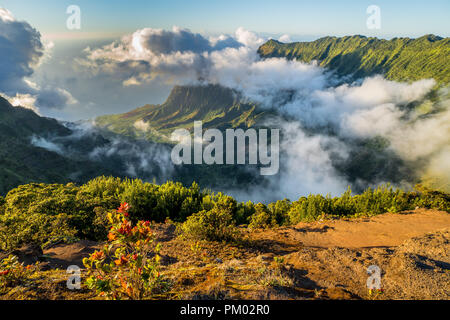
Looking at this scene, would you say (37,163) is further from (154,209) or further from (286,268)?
(286,268)

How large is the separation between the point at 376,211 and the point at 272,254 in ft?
28.5

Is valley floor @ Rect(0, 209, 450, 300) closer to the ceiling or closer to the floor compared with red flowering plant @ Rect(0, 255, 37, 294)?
closer to the floor

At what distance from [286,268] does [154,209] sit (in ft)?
27.5

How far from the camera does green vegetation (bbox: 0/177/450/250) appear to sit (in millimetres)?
8242

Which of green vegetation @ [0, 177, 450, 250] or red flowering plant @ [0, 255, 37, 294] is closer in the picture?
red flowering plant @ [0, 255, 37, 294]

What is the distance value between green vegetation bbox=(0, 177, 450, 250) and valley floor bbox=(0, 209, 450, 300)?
0.97m

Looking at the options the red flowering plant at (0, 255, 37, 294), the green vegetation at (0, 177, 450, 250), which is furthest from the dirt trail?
the red flowering plant at (0, 255, 37, 294)

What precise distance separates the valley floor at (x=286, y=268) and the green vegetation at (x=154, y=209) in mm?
973

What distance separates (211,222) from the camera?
8.45m

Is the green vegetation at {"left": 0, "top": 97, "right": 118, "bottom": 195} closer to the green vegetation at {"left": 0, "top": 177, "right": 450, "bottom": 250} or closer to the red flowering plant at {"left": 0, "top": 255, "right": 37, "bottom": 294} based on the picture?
the green vegetation at {"left": 0, "top": 177, "right": 450, "bottom": 250}

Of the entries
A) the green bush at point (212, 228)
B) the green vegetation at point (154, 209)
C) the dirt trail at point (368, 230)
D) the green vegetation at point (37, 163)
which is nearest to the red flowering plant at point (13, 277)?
the green vegetation at point (154, 209)

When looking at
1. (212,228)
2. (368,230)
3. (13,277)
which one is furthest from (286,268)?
(368,230)

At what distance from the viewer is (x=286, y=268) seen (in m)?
5.52

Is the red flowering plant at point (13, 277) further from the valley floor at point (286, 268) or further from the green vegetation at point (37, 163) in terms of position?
the green vegetation at point (37, 163)
